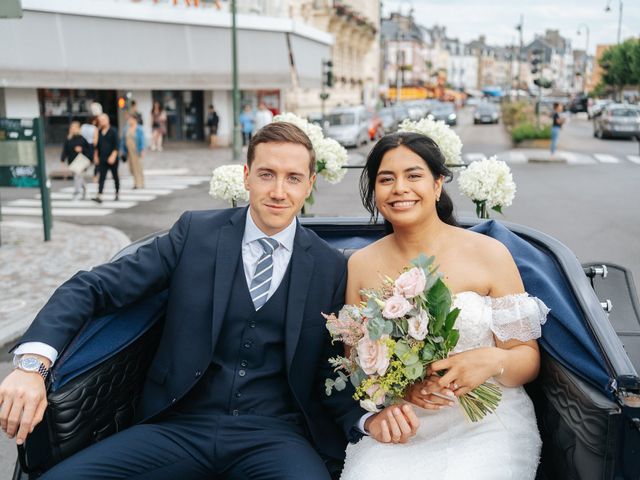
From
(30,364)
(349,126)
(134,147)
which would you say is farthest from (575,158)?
(30,364)

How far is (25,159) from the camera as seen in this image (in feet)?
37.2

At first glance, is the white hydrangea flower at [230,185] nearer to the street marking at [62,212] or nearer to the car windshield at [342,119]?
the street marking at [62,212]

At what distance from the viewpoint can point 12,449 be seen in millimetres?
4402

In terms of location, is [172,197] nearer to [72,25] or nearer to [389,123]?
[72,25]

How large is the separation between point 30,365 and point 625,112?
36.8 meters

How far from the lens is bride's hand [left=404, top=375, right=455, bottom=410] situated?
2.53m

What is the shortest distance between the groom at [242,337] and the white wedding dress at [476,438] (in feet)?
0.37

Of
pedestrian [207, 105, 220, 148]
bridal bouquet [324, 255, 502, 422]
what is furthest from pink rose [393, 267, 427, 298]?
pedestrian [207, 105, 220, 148]

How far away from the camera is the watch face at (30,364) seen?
245 centimetres

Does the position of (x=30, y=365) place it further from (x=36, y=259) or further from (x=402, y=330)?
(x=36, y=259)

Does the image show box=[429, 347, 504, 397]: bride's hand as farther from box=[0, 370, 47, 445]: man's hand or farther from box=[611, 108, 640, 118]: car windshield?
box=[611, 108, 640, 118]: car windshield

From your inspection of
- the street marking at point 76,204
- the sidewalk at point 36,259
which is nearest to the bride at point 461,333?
the sidewalk at point 36,259

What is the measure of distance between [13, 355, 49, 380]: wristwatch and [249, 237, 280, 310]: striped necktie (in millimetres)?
836

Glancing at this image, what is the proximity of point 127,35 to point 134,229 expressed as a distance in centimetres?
1870
